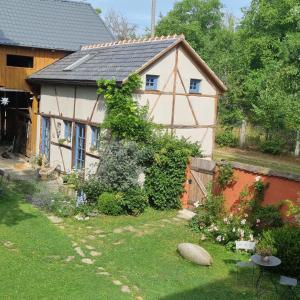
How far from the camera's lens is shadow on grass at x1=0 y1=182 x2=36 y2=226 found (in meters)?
13.5

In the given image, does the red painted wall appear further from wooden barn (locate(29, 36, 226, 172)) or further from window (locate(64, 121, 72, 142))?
window (locate(64, 121, 72, 142))

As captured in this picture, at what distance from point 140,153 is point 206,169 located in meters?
2.18

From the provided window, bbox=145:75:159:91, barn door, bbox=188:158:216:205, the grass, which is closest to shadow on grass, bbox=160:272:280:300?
barn door, bbox=188:158:216:205

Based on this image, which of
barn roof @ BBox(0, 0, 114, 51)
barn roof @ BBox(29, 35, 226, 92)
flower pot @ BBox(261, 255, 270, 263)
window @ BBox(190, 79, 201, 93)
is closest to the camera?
flower pot @ BBox(261, 255, 270, 263)

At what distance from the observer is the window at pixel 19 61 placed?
22841 mm

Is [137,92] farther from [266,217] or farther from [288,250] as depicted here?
[288,250]

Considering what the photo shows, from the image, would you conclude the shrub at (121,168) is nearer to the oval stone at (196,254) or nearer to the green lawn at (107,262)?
the green lawn at (107,262)

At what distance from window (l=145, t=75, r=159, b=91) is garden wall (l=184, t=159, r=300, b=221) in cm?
390

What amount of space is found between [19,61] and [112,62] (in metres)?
8.22

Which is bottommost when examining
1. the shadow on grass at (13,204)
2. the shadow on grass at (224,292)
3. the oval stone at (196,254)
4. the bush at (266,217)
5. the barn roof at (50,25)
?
the shadow on grass at (224,292)

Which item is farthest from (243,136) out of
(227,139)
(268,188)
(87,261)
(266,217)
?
(87,261)

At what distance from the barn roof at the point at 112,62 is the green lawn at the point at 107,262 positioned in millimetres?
5233

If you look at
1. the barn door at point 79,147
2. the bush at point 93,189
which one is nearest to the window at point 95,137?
the barn door at point 79,147

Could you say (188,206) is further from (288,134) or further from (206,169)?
(288,134)
